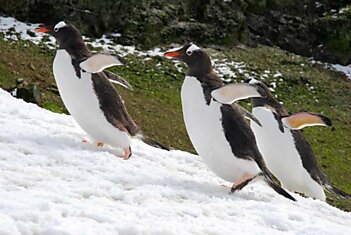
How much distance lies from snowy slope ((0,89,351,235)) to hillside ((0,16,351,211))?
4833mm

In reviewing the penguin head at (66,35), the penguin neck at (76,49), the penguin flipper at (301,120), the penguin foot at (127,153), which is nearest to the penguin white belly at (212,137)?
the penguin foot at (127,153)

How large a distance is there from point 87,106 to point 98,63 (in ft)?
1.46

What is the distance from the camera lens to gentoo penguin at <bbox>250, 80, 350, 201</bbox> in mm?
7457

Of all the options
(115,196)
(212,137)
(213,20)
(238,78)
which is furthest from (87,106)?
(213,20)

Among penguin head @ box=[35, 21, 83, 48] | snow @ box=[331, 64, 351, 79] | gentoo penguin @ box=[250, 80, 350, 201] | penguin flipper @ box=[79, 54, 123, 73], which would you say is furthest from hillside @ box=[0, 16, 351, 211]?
penguin flipper @ box=[79, 54, 123, 73]

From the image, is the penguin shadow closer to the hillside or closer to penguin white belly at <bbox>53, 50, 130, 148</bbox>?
penguin white belly at <bbox>53, 50, 130, 148</bbox>

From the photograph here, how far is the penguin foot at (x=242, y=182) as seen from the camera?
606 cm

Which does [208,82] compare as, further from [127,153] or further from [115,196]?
[115,196]

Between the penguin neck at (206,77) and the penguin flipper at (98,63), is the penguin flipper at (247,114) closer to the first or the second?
the penguin neck at (206,77)

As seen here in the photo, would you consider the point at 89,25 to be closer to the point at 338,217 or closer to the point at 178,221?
the point at 338,217

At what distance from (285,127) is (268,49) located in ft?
57.9

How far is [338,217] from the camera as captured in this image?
21.0 ft

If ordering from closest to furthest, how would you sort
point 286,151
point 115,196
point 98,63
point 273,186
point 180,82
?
1. point 115,196
2. point 273,186
3. point 98,63
4. point 286,151
5. point 180,82

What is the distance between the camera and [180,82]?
62.4 feet
